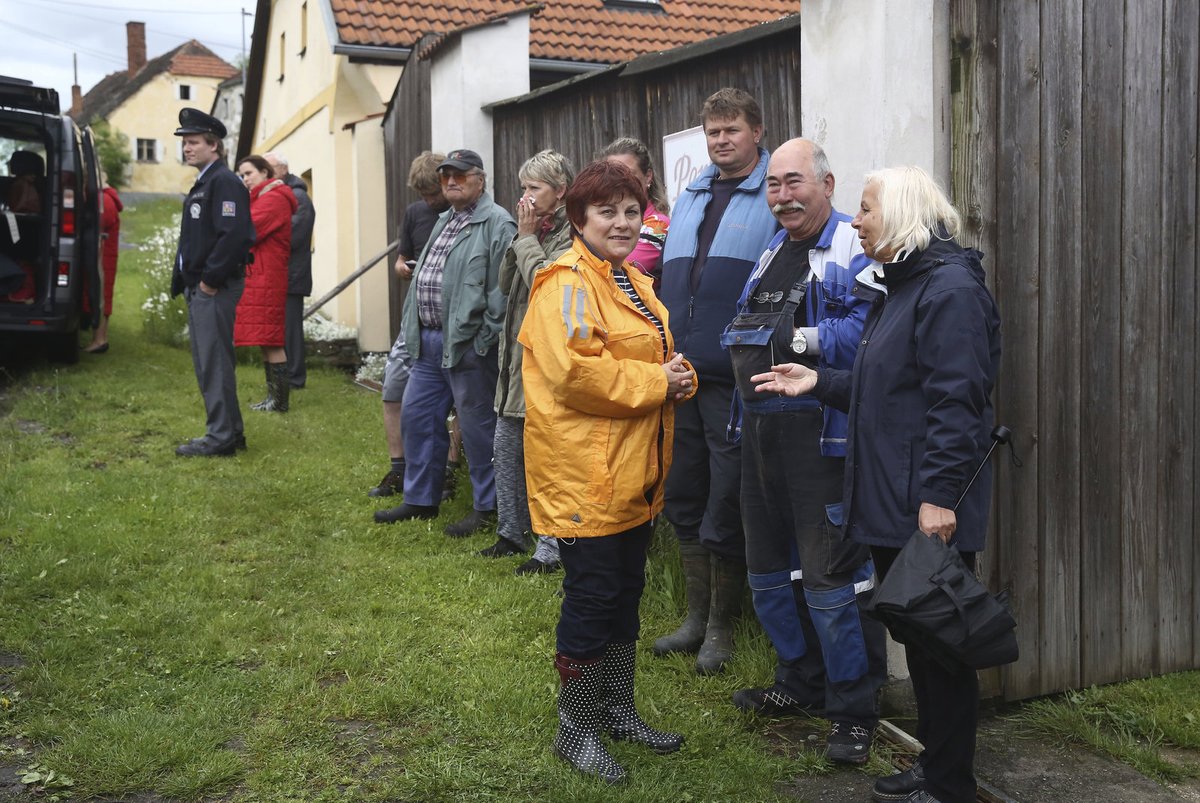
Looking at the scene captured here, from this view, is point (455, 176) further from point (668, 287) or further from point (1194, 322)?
point (1194, 322)

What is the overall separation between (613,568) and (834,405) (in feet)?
2.66

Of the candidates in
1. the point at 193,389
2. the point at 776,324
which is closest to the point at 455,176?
the point at 776,324

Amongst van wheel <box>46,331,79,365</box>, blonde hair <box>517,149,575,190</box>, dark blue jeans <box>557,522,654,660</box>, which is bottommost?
dark blue jeans <box>557,522,654,660</box>

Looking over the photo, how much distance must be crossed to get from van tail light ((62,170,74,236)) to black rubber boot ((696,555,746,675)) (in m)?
7.07

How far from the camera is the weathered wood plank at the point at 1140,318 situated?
4.17 meters

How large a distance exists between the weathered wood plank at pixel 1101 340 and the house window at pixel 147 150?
59706 mm

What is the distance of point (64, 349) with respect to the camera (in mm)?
10531

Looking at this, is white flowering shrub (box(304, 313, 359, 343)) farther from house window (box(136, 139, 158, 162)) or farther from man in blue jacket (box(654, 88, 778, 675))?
house window (box(136, 139, 158, 162))

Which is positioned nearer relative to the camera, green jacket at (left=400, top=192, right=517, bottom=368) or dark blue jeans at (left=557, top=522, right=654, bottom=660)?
dark blue jeans at (left=557, top=522, right=654, bottom=660)

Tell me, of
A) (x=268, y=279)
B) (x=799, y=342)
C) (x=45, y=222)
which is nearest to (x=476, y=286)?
(x=799, y=342)

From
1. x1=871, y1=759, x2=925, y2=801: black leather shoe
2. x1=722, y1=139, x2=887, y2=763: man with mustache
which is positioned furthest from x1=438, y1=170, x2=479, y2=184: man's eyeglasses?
x1=871, y1=759, x2=925, y2=801: black leather shoe

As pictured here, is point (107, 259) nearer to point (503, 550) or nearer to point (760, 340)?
point (503, 550)

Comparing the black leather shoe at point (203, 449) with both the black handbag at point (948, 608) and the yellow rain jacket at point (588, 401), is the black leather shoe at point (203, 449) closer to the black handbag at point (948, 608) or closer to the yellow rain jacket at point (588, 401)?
the yellow rain jacket at point (588, 401)

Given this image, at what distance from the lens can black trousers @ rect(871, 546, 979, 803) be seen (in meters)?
3.12
